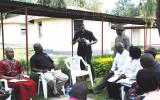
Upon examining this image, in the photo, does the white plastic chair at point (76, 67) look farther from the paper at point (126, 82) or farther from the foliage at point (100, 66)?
the paper at point (126, 82)

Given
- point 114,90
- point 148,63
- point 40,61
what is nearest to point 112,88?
point 114,90

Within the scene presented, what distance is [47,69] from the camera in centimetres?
882

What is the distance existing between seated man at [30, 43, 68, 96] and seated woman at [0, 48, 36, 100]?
884 millimetres

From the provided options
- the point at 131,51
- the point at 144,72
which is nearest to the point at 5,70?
the point at 131,51

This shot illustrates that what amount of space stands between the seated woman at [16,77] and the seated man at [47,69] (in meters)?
0.88

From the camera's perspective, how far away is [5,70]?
773 cm

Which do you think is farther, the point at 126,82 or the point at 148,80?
the point at 126,82

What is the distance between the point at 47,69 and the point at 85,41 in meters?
1.97

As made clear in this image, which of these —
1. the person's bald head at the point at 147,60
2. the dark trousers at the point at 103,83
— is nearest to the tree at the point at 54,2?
the dark trousers at the point at 103,83

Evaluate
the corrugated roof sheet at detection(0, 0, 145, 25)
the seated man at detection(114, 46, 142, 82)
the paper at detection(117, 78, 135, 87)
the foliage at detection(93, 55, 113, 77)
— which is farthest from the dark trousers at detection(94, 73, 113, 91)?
the foliage at detection(93, 55, 113, 77)

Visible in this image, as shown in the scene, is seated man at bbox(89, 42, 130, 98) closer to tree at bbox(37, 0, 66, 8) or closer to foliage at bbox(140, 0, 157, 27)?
foliage at bbox(140, 0, 157, 27)

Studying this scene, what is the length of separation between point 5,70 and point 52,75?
4.40 feet

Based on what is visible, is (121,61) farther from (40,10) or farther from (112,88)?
(40,10)

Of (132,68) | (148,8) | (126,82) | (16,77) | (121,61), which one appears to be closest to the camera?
(126,82)
